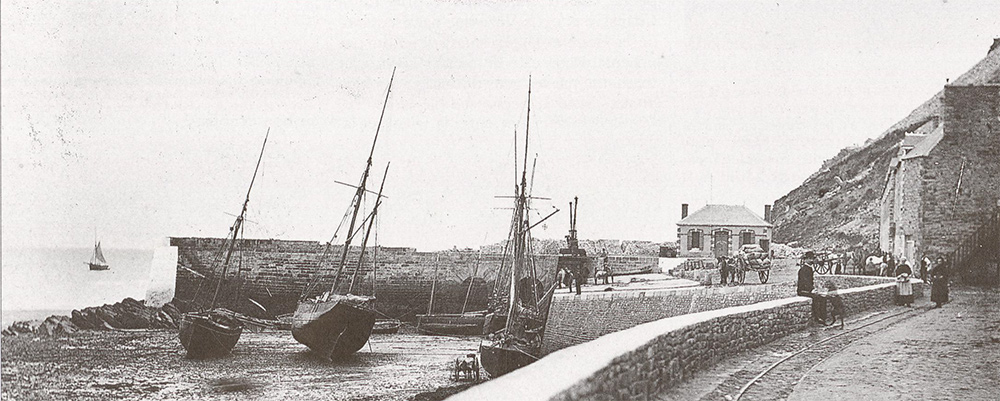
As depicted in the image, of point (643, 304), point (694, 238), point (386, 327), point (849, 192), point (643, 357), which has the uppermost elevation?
point (849, 192)

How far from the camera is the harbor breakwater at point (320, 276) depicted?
3381cm

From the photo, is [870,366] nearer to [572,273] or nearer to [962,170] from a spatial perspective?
[962,170]

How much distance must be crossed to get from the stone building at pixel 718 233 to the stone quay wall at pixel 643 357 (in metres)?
35.8

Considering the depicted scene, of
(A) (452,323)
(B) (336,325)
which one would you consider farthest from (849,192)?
(B) (336,325)

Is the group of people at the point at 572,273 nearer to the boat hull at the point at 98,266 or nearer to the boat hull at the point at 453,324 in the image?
the boat hull at the point at 453,324

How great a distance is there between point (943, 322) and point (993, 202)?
1402 cm

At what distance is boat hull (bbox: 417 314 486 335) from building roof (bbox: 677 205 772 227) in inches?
767

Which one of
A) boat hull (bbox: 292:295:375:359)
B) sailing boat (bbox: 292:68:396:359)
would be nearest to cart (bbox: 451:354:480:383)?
sailing boat (bbox: 292:68:396:359)

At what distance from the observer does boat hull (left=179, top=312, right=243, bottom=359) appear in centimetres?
2522

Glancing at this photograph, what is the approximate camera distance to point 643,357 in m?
7.16

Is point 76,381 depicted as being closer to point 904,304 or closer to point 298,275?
point 298,275

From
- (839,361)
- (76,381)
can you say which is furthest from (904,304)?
(76,381)

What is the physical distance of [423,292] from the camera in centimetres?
3606

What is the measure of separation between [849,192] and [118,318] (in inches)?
1842
